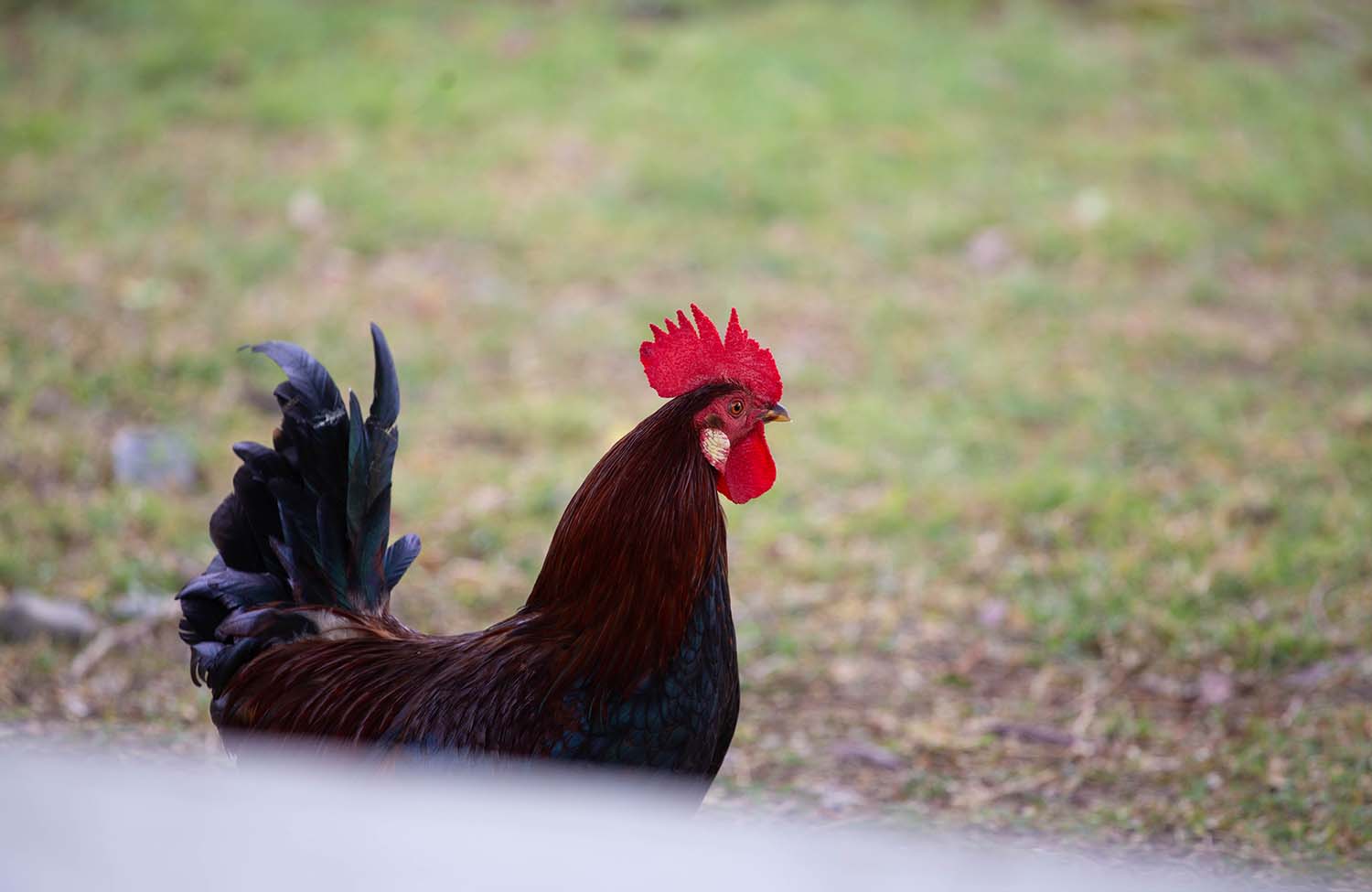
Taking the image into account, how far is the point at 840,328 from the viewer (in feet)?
23.7

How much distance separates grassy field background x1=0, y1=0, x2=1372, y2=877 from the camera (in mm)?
4270

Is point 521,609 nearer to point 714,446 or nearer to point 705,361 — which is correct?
point 714,446

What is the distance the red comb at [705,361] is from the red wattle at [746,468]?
10 centimetres

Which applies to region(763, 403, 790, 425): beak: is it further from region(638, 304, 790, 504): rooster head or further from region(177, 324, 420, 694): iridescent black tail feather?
region(177, 324, 420, 694): iridescent black tail feather

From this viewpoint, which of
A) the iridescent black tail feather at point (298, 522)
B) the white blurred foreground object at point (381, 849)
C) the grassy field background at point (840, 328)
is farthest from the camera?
the grassy field background at point (840, 328)

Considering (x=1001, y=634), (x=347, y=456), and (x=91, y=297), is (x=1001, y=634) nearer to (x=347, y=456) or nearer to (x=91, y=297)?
(x=347, y=456)

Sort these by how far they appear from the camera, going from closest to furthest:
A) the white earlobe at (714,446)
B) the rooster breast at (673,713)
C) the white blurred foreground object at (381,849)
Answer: the white blurred foreground object at (381,849), the rooster breast at (673,713), the white earlobe at (714,446)

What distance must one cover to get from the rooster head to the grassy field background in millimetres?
1354

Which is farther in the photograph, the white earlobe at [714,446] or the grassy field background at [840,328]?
the grassy field background at [840,328]

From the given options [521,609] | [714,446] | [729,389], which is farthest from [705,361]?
[521,609]

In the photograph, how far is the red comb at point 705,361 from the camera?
2850 mm

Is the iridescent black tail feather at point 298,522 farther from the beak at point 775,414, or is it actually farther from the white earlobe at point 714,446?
the beak at point 775,414

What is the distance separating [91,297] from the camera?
6820mm

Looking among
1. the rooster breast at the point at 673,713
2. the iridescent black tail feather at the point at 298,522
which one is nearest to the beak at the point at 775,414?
the rooster breast at the point at 673,713
